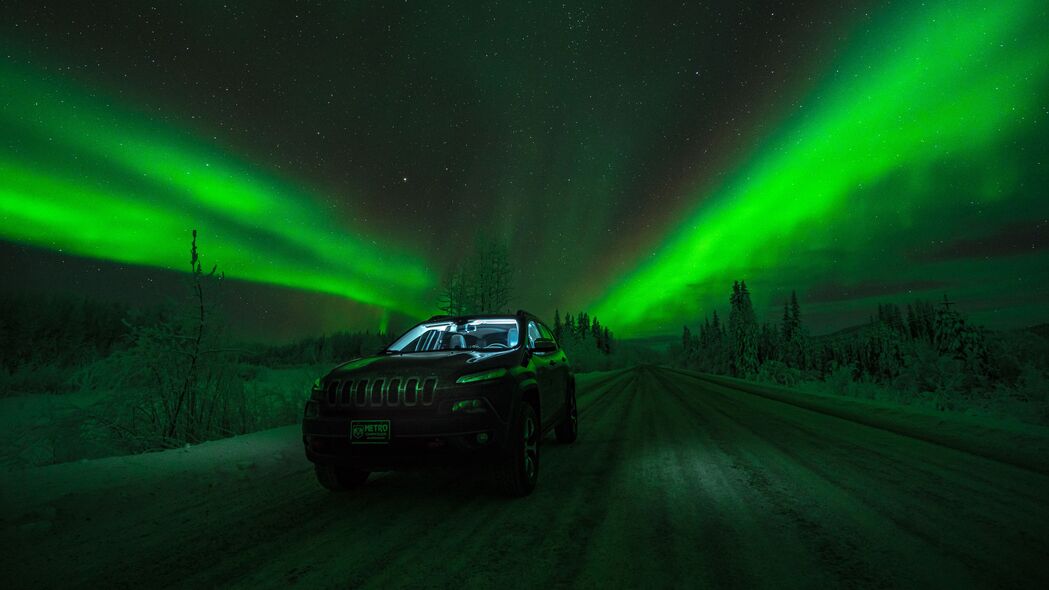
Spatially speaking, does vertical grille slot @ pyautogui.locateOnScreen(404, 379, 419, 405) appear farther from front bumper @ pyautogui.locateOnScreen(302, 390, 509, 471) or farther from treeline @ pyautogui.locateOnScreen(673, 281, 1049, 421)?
treeline @ pyautogui.locateOnScreen(673, 281, 1049, 421)

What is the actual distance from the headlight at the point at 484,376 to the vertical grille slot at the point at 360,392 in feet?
2.79

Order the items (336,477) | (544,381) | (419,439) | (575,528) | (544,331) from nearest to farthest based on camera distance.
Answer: (575,528)
(419,439)
(336,477)
(544,381)
(544,331)

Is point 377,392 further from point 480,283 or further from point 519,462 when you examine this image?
point 480,283

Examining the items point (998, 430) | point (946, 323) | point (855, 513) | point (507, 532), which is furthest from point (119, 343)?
point (946, 323)

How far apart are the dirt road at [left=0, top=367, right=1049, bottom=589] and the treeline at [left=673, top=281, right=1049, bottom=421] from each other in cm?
1093

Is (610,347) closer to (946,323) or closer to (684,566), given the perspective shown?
(946,323)

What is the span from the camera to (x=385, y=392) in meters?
4.31

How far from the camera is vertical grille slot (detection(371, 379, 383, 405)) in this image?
430 cm

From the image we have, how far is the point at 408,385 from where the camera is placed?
170 inches

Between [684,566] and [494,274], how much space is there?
124 feet

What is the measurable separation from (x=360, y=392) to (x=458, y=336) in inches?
81.0

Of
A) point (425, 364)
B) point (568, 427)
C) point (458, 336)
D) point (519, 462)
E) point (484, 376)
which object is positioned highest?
point (458, 336)

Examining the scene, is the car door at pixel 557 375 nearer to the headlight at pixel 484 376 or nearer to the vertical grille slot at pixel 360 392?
the headlight at pixel 484 376

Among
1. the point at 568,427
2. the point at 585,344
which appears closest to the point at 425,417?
the point at 568,427
